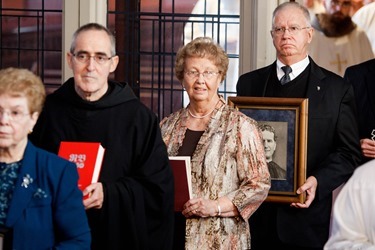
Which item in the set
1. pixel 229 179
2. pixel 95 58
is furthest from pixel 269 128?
pixel 95 58

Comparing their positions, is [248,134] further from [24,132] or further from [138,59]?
[138,59]

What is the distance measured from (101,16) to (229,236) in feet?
8.12

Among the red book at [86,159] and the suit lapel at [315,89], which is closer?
the red book at [86,159]

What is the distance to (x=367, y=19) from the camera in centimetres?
646

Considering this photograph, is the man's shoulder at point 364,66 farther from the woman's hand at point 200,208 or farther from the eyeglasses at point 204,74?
the woman's hand at point 200,208

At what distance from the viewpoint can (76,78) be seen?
4406 millimetres

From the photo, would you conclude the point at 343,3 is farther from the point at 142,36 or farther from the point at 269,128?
the point at 269,128

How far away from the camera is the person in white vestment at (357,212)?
3.35 metres

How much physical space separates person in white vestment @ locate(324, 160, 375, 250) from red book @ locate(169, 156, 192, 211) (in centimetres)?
136

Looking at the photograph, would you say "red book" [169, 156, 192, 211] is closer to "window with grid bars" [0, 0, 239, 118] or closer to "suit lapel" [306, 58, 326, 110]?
"suit lapel" [306, 58, 326, 110]

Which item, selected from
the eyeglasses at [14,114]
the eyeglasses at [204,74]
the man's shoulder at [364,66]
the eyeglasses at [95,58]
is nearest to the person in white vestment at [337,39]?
the man's shoulder at [364,66]

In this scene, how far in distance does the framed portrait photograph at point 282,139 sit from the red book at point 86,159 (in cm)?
128

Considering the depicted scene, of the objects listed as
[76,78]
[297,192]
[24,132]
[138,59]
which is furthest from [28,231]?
[138,59]

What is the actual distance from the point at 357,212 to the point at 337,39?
10.7 ft
